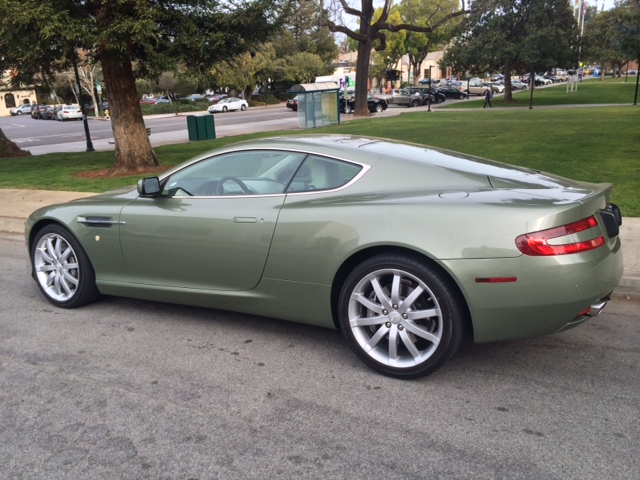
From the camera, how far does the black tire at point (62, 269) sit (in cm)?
488

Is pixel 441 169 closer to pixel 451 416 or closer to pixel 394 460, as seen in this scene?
pixel 451 416

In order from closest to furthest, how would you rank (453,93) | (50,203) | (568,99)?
(50,203) → (568,99) → (453,93)

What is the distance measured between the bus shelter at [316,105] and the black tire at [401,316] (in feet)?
82.9

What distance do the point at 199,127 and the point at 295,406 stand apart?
21149mm

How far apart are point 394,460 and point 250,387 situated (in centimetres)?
112

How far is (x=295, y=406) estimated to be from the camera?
3.36 metres

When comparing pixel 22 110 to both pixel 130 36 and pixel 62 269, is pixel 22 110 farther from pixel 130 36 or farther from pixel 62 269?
pixel 62 269

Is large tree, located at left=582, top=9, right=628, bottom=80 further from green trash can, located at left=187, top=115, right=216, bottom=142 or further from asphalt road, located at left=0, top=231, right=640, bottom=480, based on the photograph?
green trash can, located at left=187, top=115, right=216, bottom=142

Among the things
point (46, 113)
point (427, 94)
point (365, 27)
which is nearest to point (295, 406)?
point (365, 27)

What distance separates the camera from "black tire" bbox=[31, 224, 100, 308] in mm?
4883

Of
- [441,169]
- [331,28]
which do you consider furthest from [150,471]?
[331,28]

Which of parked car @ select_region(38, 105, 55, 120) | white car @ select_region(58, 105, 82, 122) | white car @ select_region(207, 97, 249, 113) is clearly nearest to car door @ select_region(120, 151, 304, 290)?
white car @ select_region(207, 97, 249, 113)

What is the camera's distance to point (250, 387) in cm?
360

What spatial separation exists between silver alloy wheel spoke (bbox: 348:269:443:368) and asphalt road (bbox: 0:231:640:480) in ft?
0.62
